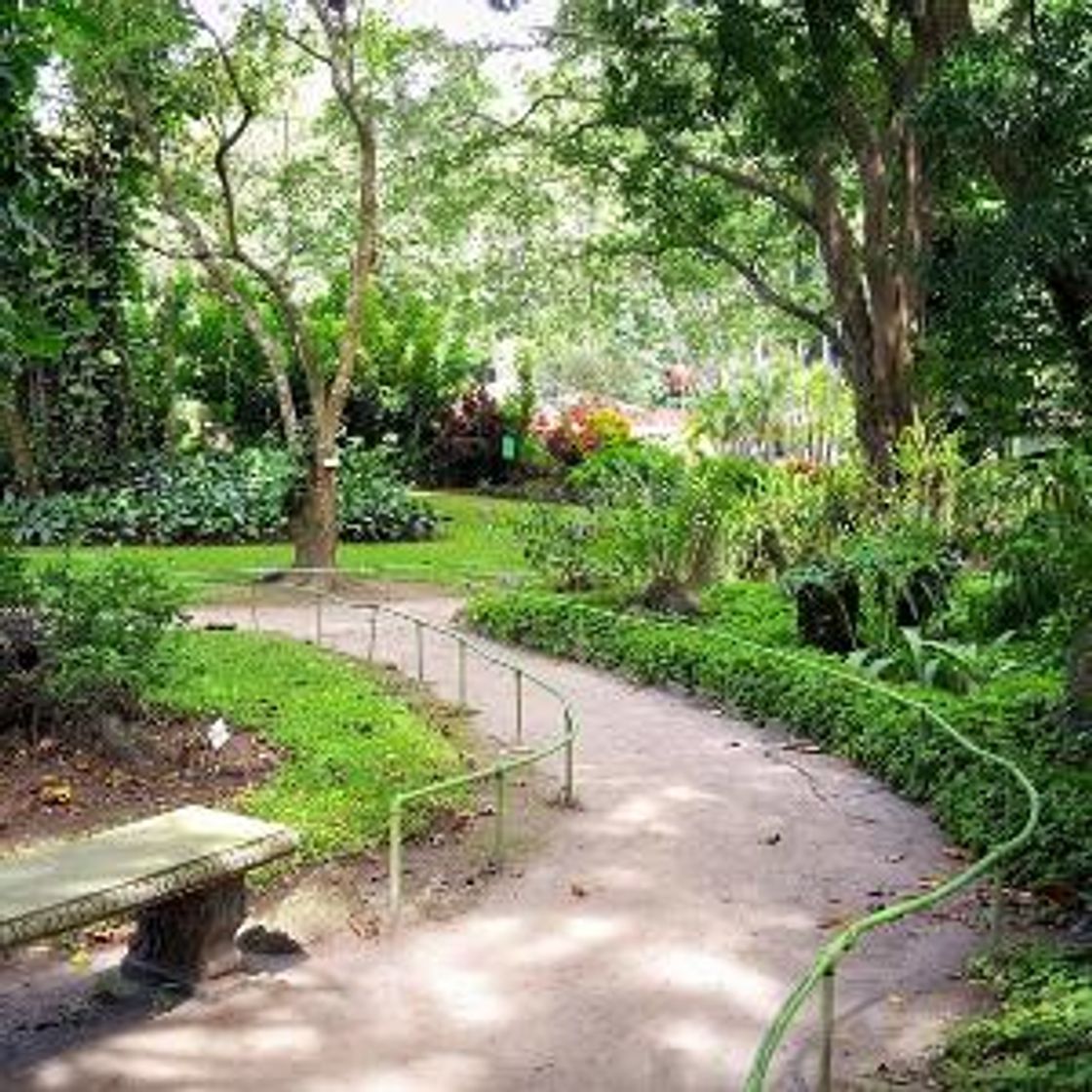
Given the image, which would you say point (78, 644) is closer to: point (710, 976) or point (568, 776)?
point (568, 776)

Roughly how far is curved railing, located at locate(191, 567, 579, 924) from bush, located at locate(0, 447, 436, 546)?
4169mm

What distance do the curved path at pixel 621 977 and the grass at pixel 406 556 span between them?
8585mm

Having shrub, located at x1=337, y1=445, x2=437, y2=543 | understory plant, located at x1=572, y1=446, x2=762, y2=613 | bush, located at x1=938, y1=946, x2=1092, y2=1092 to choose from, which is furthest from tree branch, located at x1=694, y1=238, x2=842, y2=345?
bush, located at x1=938, y1=946, x2=1092, y2=1092

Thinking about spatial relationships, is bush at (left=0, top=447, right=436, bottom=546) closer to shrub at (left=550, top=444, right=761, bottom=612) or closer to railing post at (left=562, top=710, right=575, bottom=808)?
shrub at (left=550, top=444, right=761, bottom=612)

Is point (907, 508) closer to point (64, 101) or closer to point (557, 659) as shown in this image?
point (557, 659)

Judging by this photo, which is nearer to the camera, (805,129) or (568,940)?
(568,940)

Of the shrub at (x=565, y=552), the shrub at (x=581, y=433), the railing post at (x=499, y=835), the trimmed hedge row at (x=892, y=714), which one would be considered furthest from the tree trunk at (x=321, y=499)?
the shrub at (x=581, y=433)

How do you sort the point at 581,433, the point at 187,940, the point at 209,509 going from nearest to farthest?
the point at 187,940
the point at 209,509
the point at 581,433

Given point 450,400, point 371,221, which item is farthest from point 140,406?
point 371,221

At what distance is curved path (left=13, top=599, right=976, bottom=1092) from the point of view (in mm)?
5078

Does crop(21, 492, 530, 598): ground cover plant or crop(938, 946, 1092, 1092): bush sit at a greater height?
crop(21, 492, 530, 598): ground cover plant

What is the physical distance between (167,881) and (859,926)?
2.39 meters

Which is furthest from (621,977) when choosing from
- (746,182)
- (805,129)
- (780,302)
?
(780,302)

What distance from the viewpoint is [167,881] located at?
5.55 m
